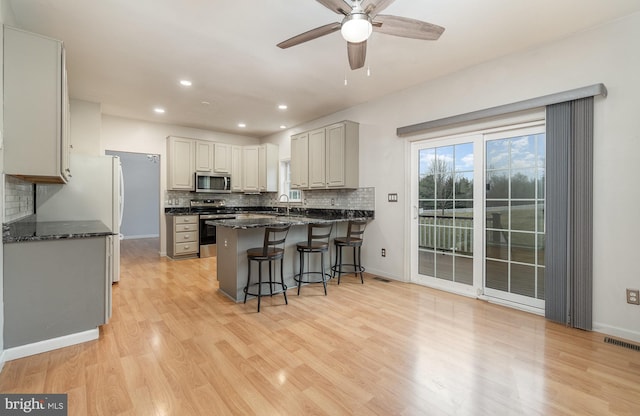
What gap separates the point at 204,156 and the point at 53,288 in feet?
13.9

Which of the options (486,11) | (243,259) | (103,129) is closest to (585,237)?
(486,11)

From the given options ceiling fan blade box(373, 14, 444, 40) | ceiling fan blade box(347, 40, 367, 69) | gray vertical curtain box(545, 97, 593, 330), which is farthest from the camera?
gray vertical curtain box(545, 97, 593, 330)

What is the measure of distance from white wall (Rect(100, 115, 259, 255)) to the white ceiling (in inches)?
36.3

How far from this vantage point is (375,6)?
179 cm

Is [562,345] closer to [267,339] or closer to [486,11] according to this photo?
[267,339]

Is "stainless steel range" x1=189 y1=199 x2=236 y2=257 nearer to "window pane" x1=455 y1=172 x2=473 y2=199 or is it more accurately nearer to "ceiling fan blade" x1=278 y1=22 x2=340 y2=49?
"ceiling fan blade" x1=278 y1=22 x2=340 y2=49

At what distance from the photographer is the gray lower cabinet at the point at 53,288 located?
207 cm

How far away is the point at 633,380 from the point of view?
6.20ft

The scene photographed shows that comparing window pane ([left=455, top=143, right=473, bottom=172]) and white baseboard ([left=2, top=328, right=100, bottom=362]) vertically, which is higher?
window pane ([left=455, top=143, right=473, bottom=172])

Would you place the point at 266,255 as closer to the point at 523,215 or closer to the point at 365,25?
the point at 365,25

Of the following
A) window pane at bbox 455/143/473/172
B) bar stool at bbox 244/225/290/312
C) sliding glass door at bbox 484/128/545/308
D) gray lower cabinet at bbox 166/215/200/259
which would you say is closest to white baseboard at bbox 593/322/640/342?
sliding glass door at bbox 484/128/545/308

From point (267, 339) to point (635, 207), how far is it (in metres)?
A: 3.26

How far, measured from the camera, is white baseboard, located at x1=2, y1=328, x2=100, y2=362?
2068 mm

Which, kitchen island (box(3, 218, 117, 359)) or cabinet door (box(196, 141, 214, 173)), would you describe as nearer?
kitchen island (box(3, 218, 117, 359))
